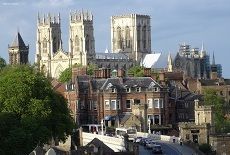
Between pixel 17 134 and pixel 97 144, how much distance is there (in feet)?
18.6

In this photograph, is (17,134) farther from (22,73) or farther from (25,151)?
(22,73)

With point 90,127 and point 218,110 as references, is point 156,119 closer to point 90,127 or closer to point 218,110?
point 218,110

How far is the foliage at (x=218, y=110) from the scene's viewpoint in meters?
104

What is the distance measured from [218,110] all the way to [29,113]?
124 ft

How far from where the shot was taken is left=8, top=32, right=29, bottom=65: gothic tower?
166 meters

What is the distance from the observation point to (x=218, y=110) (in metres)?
115

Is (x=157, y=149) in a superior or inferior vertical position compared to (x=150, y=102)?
inferior

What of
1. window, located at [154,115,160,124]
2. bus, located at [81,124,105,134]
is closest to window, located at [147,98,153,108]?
window, located at [154,115,160,124]

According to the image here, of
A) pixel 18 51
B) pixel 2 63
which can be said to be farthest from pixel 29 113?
pixel 18 51

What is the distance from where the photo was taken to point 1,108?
82.2m

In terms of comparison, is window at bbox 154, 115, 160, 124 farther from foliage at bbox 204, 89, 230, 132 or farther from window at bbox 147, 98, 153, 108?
foliage at bbox 204, 89, 230, 132

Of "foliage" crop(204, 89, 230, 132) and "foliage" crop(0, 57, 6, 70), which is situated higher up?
"foliage" crop(0, 57, 6, 70)

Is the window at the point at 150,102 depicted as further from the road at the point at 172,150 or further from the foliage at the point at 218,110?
the road at the point at 172,150

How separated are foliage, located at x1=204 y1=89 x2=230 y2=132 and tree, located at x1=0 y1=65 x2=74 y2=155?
20.7 m
